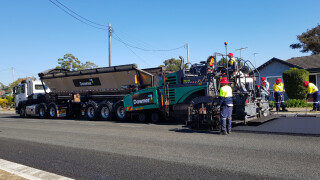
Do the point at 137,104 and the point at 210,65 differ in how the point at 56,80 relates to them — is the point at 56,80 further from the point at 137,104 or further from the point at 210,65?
the point at 210,65

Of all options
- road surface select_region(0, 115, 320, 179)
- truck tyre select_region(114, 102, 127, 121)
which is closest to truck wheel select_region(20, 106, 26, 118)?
truck tyre select_region(114, 102, 127, 121)

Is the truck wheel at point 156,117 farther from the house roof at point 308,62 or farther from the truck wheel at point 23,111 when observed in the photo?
the house roof at point 308,62

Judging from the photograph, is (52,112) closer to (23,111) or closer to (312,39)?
(23,111)

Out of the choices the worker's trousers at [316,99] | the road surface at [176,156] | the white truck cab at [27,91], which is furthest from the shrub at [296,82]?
the white truck cab at [27,91]

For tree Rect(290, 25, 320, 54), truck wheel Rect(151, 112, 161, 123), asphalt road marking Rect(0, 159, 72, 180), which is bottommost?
asphalt road marking Rect(0, 159, 72, 180)

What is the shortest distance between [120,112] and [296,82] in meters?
12.4

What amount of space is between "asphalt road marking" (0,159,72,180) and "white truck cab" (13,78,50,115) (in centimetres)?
1493

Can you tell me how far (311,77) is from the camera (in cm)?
2270

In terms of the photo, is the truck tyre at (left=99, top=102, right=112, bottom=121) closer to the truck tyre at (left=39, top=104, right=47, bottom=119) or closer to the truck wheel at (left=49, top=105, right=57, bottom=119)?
the truck wheel at (left=49, top=105, right=57, bottom=119)

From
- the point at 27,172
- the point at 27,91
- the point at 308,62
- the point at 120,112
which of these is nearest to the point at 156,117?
the point at 120,112

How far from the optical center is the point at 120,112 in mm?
14141

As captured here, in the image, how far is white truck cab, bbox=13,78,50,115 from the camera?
20.3 m

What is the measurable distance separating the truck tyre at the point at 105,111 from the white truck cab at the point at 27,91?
21.5ft

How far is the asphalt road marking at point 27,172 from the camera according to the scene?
4.48 metres
